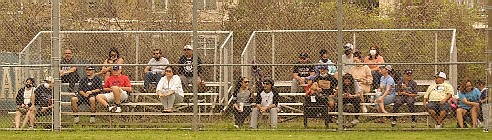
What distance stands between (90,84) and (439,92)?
6.08 meters

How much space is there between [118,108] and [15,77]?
8.93ft

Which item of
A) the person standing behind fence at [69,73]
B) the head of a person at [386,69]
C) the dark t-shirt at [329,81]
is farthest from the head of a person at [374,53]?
the person standing behind fence at [69,73]

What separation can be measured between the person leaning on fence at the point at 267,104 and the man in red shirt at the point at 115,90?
236cm

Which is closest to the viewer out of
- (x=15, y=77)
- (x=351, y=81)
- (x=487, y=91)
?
(x=487, y=91)

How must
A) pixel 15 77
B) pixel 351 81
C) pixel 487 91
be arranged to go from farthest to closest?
pixel 15 77
pixel 351 81
pixel 487 91

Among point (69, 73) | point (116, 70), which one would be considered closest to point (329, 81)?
point (116, 70)

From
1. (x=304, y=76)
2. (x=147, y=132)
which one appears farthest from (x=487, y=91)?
(x=147, y=132)

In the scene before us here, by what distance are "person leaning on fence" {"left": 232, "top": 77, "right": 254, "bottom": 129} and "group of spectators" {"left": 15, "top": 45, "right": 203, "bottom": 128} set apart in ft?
3.02

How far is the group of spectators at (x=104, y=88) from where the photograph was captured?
21.6 m

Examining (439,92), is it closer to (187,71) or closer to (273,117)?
(273,117)

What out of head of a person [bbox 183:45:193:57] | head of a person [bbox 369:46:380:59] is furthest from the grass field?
head of a person [bbox 369:46:380:59]

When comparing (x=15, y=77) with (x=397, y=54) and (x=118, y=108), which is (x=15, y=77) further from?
(x=397, y=54)

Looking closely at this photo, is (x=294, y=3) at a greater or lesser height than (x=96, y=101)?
greater

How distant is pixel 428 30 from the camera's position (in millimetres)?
23875
